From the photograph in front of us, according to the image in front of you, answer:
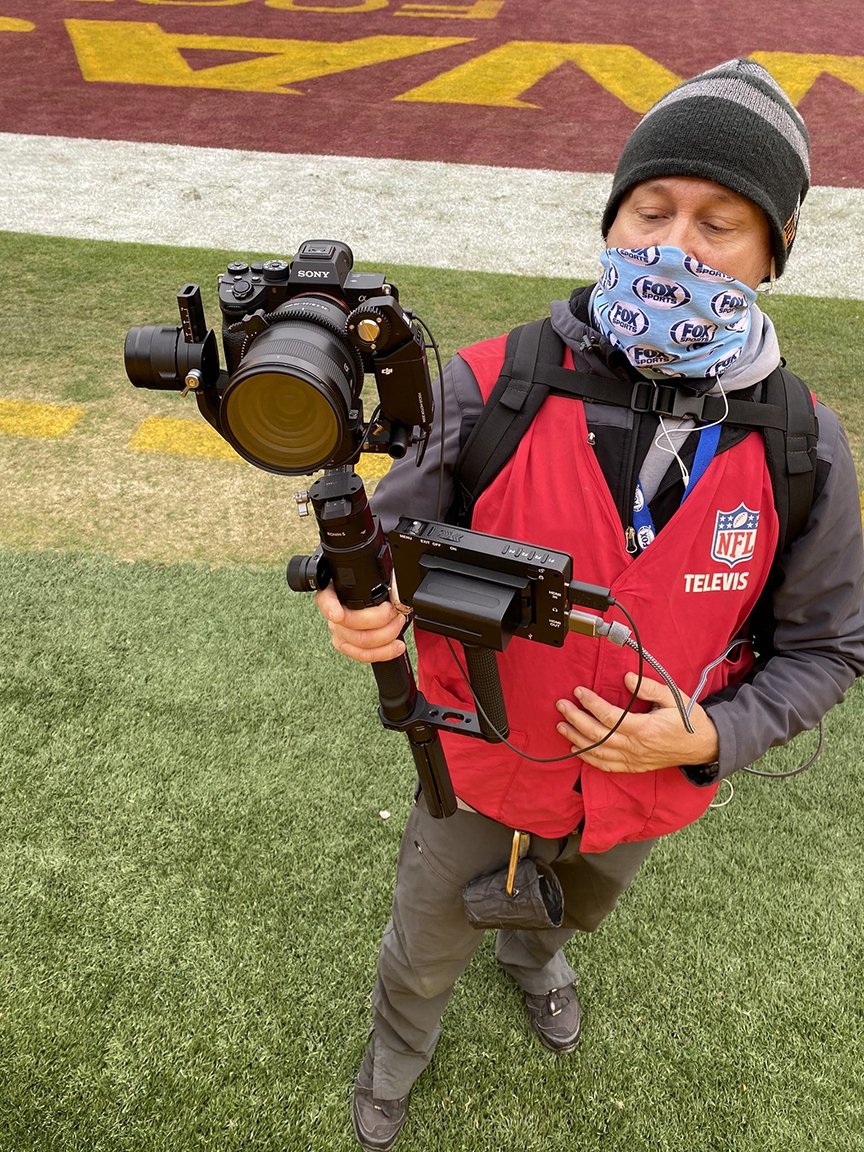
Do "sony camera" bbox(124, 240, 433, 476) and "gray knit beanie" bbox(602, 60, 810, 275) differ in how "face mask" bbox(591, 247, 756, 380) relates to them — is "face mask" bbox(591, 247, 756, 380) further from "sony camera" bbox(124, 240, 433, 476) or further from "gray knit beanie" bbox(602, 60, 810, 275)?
"sony camera" bbox(124, 240, 433, 476)

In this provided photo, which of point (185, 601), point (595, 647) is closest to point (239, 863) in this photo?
point (185, 601)

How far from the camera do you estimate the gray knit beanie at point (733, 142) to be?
1511mm

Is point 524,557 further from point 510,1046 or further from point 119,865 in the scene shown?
point 119,865

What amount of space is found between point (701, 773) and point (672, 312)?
0.89m

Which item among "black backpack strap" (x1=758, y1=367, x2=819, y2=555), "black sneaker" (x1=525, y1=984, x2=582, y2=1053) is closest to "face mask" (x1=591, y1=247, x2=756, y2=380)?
"black backpack strap" (x1=758, y1=367, x2=819, y2=555)

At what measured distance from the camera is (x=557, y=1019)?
2518 millimetres

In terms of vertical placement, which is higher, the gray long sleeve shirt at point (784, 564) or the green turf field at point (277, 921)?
the gray long sleeve shirt at point (784, 564)

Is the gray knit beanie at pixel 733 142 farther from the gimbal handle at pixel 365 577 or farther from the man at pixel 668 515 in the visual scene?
the gimbal handle at pixel 365 577

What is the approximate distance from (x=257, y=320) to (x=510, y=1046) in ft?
6.87

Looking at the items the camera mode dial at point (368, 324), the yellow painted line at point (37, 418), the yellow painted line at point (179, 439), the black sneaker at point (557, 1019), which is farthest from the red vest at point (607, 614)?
the yellow painted line at point (37, 418)

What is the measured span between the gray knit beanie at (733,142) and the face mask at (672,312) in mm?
127

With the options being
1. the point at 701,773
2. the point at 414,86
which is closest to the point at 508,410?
the point at 701,773

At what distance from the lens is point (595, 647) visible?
Result: 171 cm

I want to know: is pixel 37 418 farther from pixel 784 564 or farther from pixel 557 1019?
pixel 784 564
